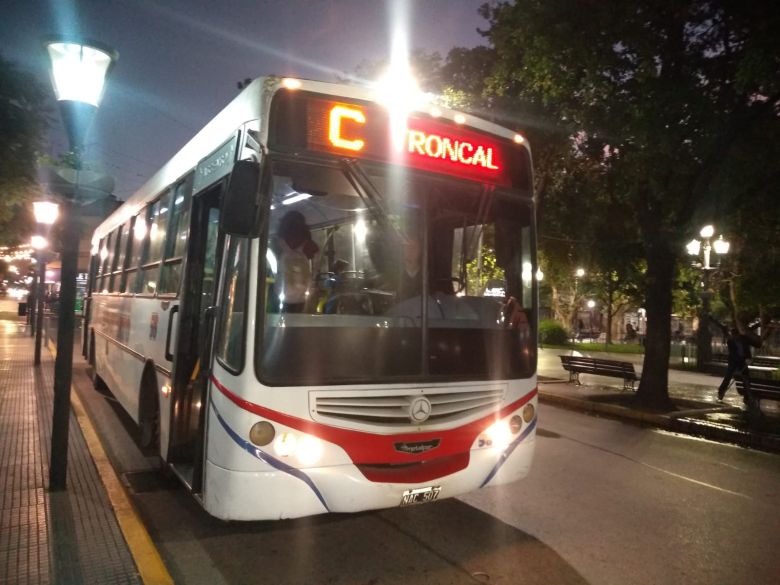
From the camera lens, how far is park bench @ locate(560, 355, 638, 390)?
14.3m

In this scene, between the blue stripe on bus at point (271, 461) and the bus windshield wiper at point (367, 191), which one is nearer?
the blue stripe on bus at point (271, 461)

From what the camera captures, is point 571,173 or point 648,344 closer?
point 648,344

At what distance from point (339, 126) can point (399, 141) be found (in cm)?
49

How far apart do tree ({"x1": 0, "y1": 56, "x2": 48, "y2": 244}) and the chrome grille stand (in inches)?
525

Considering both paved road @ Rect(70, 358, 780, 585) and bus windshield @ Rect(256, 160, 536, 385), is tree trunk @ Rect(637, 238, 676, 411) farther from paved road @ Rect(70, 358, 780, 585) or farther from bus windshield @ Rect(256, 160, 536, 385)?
bus windshield @ Rect(256, 160, 536, 385)

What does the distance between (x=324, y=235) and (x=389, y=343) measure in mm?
933

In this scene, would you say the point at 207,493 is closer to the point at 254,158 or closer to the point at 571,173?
the point at 254,158

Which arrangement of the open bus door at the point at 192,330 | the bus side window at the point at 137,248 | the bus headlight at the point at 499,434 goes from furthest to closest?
the bus side window at the point at 137,248, the open bus door at the point at 192,330, the bus headlight at the point at 499,434

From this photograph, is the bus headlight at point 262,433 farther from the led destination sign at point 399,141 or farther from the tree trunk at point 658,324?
the tree trunk at point 658,324

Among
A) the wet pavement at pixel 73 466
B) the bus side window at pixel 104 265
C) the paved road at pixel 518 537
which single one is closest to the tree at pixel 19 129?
the wet pavement at pixel 73 466

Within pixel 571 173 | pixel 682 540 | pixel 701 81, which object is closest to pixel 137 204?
pixel 682 540

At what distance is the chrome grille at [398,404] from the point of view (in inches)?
160

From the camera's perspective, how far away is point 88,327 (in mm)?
12375

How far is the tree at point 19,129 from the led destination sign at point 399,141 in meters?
12.5
